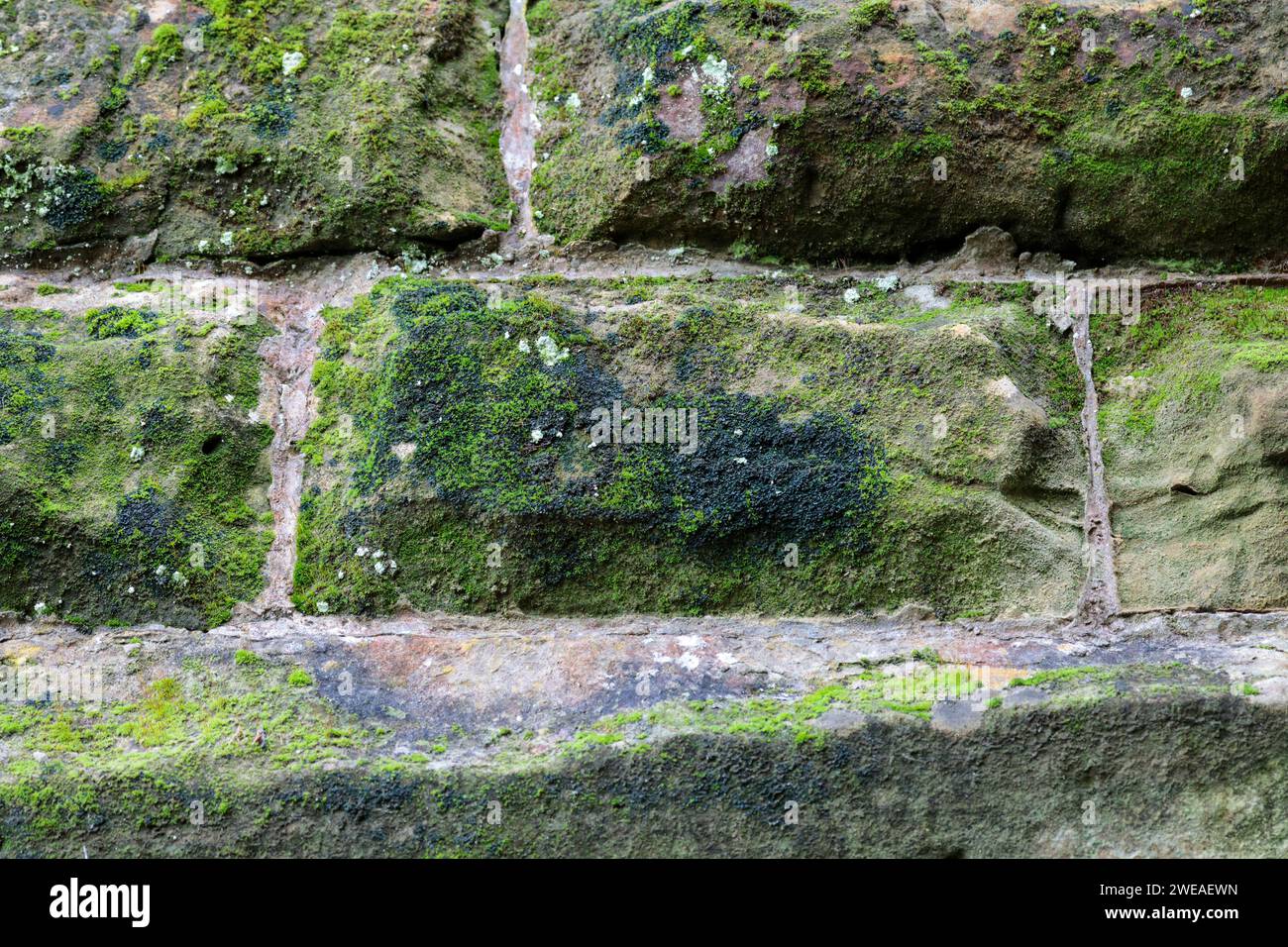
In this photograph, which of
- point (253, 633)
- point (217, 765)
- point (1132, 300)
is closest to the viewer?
point (217, 765)

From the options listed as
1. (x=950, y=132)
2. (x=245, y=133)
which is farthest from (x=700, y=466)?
(x=245, y=133)

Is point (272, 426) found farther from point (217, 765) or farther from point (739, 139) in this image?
point (739, 139)

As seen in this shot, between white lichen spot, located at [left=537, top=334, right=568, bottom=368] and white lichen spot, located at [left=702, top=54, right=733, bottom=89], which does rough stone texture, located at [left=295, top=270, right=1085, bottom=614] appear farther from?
white lichen spot, located at [left=702, top=54, right=733, bottom=89]

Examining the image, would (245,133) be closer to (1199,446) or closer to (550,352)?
(550,352)

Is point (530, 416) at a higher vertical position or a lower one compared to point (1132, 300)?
lower

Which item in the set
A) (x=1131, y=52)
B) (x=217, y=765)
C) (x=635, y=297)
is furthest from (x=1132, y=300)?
(x=217, y=765)

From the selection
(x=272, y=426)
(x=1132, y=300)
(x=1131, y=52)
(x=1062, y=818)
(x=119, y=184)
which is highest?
(x=1131, y=52)

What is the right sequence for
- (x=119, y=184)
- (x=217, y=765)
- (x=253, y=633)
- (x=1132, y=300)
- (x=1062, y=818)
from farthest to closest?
(x=119, y=184)
(x=1132, y=300)
(x=253, y=633)
(x=217, y=765)
(x=1062, y=818)

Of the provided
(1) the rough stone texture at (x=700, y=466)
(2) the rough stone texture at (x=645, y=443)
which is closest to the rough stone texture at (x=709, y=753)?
(2) the rough stone texture at (x=645, y=443)

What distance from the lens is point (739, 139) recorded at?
7.94 ft

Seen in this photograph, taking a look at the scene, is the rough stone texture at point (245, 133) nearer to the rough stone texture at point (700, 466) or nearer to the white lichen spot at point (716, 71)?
the rough stone texture at point (700, 466)

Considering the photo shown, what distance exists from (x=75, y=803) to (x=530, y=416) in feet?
3.17

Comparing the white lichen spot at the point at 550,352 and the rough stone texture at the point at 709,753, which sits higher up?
the white lichen spot at the point at 550,352

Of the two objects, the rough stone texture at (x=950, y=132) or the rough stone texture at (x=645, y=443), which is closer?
the rough stone texture at (x=645, y=443)
